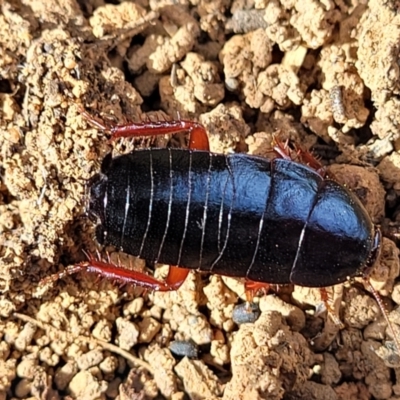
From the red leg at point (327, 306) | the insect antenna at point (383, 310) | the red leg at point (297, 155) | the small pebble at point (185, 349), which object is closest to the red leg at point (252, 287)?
the red leg at point (327, 306)

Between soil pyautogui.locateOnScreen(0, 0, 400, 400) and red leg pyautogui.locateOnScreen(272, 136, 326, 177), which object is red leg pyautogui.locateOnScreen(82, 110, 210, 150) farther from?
red leg pyautogui.locateOnScreen(272, 136, 326, 177)

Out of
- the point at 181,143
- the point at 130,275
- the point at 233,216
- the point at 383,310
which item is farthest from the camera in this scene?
the point at 181,143

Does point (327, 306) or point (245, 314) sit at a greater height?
point (327, 306)

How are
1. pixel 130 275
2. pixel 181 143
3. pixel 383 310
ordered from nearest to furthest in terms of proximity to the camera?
1. pixel 383 310
2. pixel 130 275
3. pixel 181 143

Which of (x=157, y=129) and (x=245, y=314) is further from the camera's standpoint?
(x=245, y=314)

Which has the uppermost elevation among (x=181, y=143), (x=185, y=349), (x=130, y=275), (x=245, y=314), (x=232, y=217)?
(x=181, y=143)

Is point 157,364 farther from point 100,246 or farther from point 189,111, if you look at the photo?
point 189,111

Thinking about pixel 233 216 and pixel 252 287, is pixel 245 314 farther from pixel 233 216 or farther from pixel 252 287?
pixel 233 216

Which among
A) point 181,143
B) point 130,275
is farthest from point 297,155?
point 130,275
